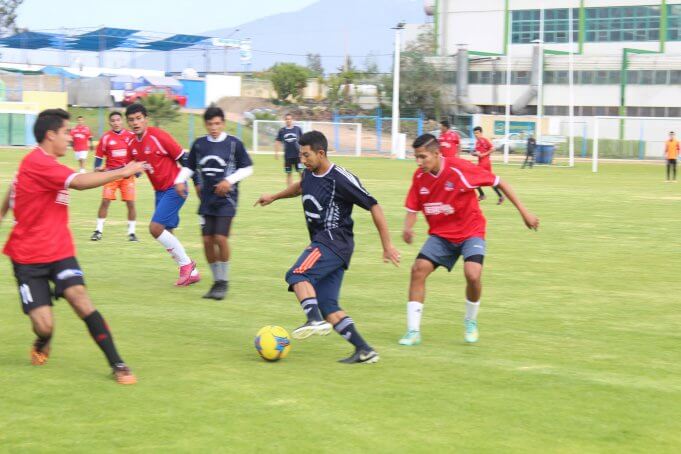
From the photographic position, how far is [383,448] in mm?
5566

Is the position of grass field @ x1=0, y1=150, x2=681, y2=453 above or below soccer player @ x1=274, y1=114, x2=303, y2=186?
below

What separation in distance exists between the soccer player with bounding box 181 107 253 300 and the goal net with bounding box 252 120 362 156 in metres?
45.0

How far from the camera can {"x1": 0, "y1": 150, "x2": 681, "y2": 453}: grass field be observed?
5.82 metres

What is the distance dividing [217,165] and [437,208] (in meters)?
3.22

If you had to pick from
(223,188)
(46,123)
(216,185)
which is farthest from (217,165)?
(46,123)

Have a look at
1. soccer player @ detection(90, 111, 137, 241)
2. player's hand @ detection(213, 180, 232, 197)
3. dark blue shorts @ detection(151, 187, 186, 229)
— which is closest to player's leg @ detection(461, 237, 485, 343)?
player's hand @ detection(213, 180, 232, 197)

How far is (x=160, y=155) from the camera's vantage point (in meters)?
11.8

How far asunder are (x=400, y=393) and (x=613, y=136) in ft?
212

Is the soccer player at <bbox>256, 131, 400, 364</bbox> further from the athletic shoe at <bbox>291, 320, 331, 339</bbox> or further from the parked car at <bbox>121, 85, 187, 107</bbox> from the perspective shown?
the parked car at <bbox>121, 85, 187, 107</bbox>

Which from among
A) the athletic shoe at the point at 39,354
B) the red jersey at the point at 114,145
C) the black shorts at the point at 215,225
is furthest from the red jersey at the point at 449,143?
the athletic shoe at the point at 39,354

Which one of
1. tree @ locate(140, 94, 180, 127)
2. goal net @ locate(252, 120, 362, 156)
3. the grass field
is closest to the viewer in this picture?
the grass field

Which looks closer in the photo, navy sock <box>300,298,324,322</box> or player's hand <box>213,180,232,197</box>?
navy sock <box>300,298,324,322</box>

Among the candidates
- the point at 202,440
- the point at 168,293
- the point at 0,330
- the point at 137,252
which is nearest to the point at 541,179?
the point at 137,252

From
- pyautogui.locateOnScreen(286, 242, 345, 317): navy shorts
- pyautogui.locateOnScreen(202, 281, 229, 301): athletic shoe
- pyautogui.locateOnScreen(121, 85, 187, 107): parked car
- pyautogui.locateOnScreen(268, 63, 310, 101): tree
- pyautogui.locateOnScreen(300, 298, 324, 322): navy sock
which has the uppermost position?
pyautogui.locateOnScreen(268, 63, 310, 101): tree
